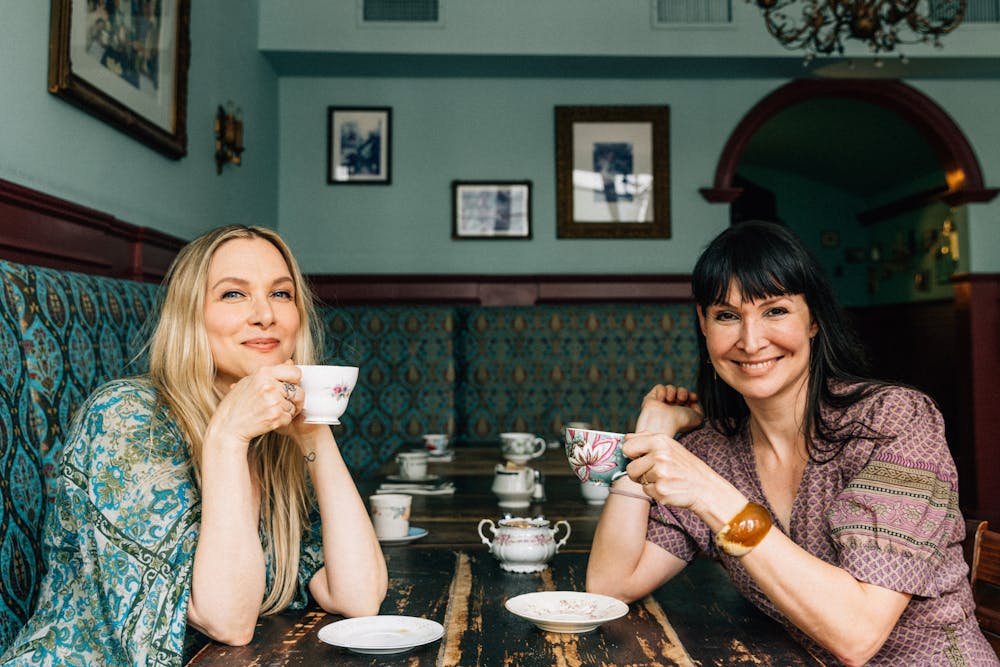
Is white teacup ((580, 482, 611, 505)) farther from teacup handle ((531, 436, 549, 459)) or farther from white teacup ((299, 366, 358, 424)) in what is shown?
white teacup ((299, 366, 358, 424))

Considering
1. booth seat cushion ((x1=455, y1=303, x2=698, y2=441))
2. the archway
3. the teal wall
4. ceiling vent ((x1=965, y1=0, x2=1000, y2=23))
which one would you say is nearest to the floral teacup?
booth seat cushion ((x1=455, y1=303, x2=698, y2=441))

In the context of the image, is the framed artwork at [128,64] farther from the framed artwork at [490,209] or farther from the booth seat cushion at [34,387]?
the framed artwork at [490,209]

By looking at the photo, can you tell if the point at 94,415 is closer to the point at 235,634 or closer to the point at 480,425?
the point at 235,634

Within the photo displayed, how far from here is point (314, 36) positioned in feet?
16.2

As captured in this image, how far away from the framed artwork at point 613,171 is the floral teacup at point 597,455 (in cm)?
422

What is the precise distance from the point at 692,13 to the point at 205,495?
4731 mm

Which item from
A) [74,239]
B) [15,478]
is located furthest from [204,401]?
[74,239]

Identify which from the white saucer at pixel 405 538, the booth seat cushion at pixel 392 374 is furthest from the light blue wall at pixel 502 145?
the white saucer at pixel 405 538

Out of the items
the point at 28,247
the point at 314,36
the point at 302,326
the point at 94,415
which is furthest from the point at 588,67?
the point at 94,415

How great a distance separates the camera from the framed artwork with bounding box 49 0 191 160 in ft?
8.61

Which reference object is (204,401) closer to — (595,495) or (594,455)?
(594,455)

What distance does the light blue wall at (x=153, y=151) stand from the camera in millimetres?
2449

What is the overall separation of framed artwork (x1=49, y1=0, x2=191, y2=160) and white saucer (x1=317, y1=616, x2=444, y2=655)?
2200 mm

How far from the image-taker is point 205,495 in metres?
1.20
